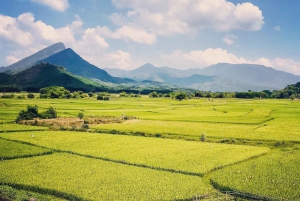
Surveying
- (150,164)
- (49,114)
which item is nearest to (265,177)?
(150,164)

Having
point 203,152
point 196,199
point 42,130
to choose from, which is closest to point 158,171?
point 196,199

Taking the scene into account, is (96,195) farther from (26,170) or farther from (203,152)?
(203,152)

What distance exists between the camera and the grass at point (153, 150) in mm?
31281

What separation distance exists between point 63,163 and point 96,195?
11055mm

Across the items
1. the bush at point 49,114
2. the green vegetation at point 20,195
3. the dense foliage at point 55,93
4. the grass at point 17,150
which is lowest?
the green vegetation at point 20,195

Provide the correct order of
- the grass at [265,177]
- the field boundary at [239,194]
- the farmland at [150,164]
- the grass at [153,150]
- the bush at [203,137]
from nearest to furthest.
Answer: the field boundary at [239,194], the grass at [265,177], the farmland at [150,164], the grass at [153,150], the bush at [203,137]

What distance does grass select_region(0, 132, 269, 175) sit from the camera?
31.3 m

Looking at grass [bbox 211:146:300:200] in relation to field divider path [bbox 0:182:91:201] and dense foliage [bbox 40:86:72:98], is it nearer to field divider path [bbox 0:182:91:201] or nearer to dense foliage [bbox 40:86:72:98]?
field divider path [bbox 0:182:91:201]

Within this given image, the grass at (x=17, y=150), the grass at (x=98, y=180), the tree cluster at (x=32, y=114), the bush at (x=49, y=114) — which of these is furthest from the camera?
the bush at (x=49, y=114)

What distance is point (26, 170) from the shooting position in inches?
1107

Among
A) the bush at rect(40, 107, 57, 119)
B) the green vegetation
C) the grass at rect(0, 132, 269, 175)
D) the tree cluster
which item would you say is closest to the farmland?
the grass at rect(0, 132, 269, 175)

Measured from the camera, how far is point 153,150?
38.0 meters

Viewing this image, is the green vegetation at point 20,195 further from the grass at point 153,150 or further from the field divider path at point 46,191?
the grass at point 153,150

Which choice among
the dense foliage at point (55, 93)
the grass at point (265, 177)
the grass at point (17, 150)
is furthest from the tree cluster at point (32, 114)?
the dense foliage at point (55, 93)
